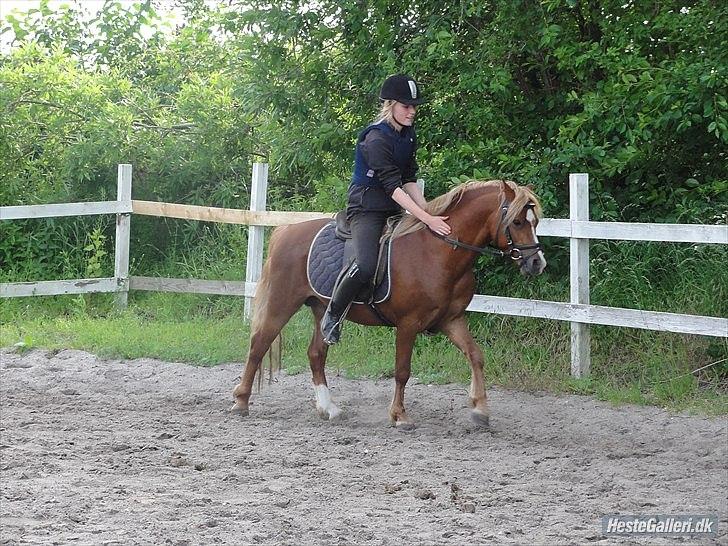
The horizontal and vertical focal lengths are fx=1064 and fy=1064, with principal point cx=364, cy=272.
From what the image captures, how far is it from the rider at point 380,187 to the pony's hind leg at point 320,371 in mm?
428

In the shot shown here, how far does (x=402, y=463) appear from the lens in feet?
21.8

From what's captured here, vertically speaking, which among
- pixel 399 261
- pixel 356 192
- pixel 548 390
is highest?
pixel 356 192

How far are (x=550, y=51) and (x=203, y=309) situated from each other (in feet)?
17.2

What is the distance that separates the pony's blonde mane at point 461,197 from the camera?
24.1 ft

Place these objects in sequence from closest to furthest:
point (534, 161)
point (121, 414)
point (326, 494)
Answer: point (326, 494) < point (121, 414) < point (534, 161)

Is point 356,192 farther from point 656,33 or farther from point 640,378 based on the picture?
point 656,33

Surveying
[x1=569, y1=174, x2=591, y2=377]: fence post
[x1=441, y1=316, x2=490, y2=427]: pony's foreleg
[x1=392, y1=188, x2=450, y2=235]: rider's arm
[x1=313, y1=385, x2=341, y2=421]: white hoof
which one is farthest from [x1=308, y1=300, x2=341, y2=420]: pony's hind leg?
[x1=569, y1=174, x2=591, y2=377]: fence post

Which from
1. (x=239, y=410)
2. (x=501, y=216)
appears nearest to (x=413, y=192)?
(x=501, y=216)

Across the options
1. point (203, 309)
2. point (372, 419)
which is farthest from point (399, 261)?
point (203, 309)

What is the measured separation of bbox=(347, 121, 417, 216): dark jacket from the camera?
7.52m

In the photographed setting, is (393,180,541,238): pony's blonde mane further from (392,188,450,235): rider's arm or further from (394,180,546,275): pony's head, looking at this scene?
(392,188,450,235): rider's arm

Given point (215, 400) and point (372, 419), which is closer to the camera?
point (372, 419)

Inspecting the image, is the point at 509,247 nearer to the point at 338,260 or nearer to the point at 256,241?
the point at 338,260

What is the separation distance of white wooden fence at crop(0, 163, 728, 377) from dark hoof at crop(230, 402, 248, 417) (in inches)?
92.8
